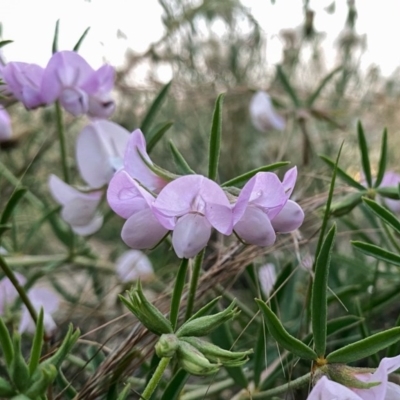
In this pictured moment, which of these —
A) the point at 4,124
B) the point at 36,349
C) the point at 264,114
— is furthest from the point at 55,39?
the point at 264,114

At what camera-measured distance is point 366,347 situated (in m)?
0.29

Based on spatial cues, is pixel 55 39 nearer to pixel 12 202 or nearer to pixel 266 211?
pixel 12 202

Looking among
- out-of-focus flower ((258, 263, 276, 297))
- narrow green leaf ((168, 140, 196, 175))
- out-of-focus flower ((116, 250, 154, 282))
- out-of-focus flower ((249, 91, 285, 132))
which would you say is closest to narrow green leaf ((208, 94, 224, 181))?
narrow green leaf ((168, 140, 196, 175))

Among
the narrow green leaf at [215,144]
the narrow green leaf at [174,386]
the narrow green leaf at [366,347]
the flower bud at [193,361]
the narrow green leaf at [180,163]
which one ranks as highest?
the narrow green leaf at [215,144]

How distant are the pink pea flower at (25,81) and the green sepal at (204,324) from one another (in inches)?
9.7

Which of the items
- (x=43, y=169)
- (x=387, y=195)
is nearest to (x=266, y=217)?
(x=387, y=195)

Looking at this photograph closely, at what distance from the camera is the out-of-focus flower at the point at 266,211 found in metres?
0.28

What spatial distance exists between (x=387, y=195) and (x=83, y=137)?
0.26m

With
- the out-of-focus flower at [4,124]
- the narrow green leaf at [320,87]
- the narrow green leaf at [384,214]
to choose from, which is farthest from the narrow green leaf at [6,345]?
the narrow green leaf at [320,87]

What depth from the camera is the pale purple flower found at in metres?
0.31

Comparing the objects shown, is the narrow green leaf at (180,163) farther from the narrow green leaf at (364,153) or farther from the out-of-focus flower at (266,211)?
the narrow green leaf at (364,153)

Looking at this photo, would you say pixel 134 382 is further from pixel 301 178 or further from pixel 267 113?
pixel 267 113

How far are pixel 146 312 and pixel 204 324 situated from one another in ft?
0.09

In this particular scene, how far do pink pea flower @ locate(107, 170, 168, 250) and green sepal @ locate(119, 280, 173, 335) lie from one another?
0.11 ft
